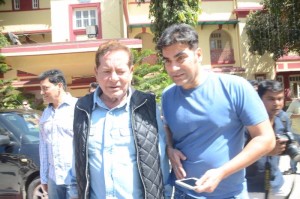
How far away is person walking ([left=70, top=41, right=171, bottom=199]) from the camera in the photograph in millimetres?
2271

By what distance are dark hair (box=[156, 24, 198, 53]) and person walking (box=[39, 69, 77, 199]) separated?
1920 millimetres

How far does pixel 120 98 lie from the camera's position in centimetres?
237

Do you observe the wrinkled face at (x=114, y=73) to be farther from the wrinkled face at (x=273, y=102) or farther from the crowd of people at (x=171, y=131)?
the wrinkled face at (x=273, y=102)

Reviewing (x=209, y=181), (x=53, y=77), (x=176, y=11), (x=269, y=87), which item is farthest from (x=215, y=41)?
(x=209, y=181)

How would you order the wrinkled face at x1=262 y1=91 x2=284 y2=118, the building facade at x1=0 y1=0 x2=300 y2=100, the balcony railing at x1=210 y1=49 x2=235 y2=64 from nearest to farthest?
the wrinkled face at x1=262 y1=91 x2=284 y2=118 → the building facade at x1=0 y1=0 x2=300 y2=100 → the balcony railing at x1=210 y1=49 x2=235 y2=64

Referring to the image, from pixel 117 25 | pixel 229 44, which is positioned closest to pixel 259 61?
pixel 229 44

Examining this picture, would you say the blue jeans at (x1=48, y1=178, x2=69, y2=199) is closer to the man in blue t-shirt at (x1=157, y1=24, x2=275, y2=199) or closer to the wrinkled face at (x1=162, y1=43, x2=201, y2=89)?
the man in blue t-shirt at (x1=157, y1=24, x2=275, y2=199)

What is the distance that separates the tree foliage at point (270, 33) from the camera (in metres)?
22.9

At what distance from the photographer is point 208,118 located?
2.17 m

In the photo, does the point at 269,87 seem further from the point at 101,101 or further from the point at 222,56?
the point at 222,56

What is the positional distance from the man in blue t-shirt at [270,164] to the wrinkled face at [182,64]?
105 cm

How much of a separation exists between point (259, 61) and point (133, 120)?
2444cm

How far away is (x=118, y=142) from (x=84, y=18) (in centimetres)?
2247

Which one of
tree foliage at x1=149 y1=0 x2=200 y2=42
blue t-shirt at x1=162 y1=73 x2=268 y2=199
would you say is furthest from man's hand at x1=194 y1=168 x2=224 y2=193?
tree foliage at x1=149 y1=0 x2=200 y2=42
